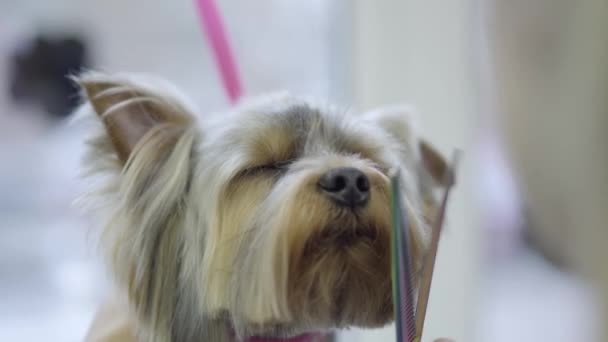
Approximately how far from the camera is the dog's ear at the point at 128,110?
78 centimetres

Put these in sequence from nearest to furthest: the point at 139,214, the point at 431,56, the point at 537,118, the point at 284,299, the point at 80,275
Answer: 1. the point at 284,299
2. the point at 139,214
3. the point at 537,118
4. the point at 431,56
5. the point at 80,275

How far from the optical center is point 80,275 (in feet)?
4.18

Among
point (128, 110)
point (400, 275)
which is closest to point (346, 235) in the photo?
point (400, 275)

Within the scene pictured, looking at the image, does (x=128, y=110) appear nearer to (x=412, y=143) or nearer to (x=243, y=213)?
(x=243, y=213)

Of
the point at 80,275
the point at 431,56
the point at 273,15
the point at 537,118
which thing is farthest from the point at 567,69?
the point at 80,275

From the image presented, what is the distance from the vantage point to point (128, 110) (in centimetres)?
81

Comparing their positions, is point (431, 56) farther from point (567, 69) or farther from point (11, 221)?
point (11, 221)

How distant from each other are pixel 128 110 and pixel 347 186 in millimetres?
303

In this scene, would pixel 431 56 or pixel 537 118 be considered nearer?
pixel 537 118

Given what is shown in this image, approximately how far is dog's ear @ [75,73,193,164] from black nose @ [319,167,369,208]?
266mm

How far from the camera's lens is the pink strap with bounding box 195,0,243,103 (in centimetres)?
89

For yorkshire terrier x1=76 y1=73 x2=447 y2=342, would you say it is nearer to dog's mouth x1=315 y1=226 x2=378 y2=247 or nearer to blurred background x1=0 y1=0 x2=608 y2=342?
dog's mouth x1=315 y1=226 x2=378 y2=247

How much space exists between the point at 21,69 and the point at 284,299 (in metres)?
0.79

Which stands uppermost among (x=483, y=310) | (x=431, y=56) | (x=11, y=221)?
(x=431, y=56)
